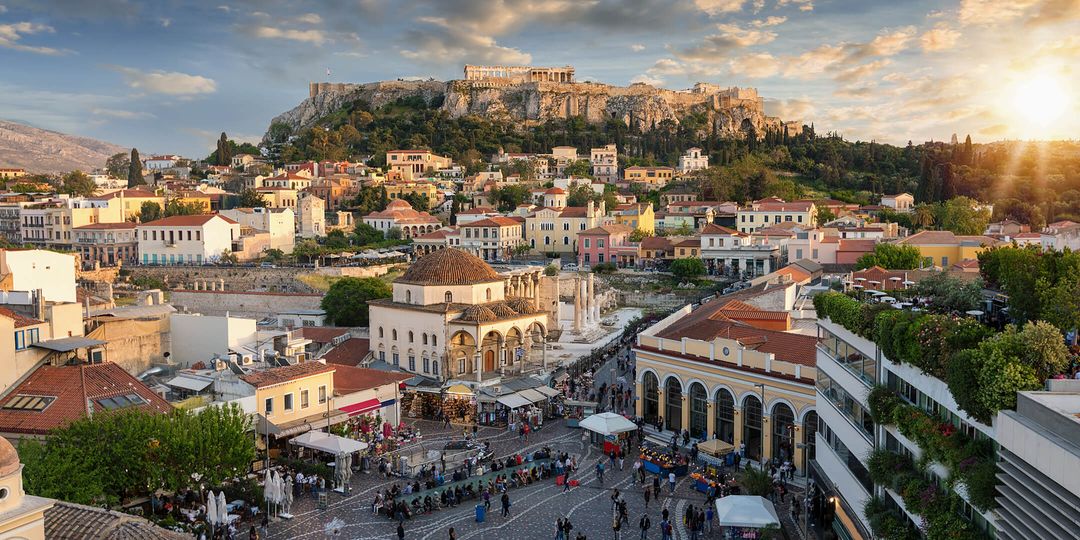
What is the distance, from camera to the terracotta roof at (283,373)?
25.8m

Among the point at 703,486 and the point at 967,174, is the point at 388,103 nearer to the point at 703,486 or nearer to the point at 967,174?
the point at 967,174

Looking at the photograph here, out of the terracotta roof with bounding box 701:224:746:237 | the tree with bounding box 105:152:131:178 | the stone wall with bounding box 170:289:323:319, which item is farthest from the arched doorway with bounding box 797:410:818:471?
the tree with bounding box 105:152:131:178

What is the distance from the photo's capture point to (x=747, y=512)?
1884cm

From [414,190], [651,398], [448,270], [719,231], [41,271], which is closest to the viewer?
[651,398]

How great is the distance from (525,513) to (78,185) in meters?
89.9

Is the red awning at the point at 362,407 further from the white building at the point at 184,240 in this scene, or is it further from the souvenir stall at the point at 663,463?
the white building at the point at 184,240

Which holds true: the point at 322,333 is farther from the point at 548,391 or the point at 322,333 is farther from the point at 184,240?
the point at 184,240

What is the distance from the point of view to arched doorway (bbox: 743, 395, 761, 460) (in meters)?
25.3

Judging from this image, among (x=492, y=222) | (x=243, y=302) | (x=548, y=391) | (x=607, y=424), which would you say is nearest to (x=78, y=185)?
(x=492, y=222)

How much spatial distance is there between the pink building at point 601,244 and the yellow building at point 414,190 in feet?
86.8

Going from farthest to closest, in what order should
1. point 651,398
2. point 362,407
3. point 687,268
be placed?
point 687,268 < point 651,398 < point 362,407

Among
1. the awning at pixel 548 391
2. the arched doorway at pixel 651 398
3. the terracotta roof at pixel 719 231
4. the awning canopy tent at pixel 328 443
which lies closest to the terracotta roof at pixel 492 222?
the terracotta roof at pixel 719 231

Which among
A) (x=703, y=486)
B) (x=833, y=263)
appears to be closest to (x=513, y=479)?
(x=703, y=486)

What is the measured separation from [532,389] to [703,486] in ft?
33.7
